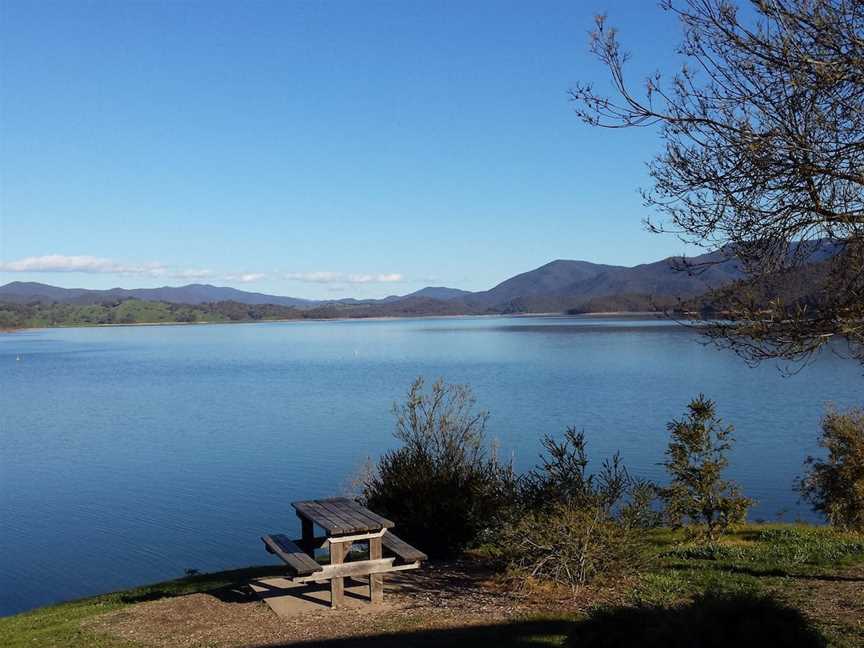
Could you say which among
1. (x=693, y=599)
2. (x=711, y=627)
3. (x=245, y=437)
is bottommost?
(x=245, y=437)

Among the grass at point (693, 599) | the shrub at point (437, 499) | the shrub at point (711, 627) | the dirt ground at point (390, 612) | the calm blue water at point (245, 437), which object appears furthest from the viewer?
the calm blue water at point (245, 437)

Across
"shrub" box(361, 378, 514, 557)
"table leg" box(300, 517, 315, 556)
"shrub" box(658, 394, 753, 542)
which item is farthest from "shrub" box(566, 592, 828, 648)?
"shrub" box(658, 394, 753, 542)

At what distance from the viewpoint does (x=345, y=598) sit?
913 centimetres

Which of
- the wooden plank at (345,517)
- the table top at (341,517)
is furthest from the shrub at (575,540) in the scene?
the wooden plank at (345,517)

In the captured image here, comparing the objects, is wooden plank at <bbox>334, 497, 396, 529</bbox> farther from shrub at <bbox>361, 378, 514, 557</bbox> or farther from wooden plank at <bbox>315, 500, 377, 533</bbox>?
shrub at <bbox>361, 378, 514, 557</bbox>

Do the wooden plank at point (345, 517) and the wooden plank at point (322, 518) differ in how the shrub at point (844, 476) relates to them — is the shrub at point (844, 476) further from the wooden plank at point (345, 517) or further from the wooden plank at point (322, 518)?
the wooden plank at point (322, 518)

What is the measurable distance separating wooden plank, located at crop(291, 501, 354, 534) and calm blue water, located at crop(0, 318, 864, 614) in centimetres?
499

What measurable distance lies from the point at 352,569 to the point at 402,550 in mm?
760

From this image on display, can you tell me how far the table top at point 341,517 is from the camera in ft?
29.0

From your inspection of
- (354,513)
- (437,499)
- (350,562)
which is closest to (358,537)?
(350,562)

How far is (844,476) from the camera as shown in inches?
597

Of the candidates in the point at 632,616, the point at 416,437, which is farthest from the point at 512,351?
the point at 632,616

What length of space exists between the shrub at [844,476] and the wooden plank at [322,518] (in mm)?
10721

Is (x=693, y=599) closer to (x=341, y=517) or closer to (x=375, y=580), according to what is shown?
(x=375, y=580)
